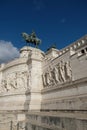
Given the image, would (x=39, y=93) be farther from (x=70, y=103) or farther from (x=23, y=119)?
(x=70, y=103)

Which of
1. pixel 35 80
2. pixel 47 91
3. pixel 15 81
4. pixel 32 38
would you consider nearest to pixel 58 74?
pixel 47 91

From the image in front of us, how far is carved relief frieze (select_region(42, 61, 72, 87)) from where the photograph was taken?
14164mm

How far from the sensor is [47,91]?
1712 centimetres

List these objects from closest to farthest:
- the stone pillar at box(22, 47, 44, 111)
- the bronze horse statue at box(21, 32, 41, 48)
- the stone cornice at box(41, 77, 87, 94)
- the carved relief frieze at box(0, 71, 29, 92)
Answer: the stone cornice at box(41, 77, 87, 94)
the stone pillar at box(22, 47, 44, 111)
the carved relief frieze at box(0, 71, 29, 92)
the bronze horse statue at box(21, 32, 41, 48)

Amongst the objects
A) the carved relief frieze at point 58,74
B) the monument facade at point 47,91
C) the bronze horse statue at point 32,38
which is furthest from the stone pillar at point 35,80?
the bronze horse statue at point 32,38

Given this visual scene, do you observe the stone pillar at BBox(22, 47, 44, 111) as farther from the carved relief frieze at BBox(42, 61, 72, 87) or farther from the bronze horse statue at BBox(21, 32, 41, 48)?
the bronze horse statue at BBox(21, 32, 41, 48)

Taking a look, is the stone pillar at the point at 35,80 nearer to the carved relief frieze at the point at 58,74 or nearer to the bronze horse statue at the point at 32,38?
the carved relief frieze at the point at 58,74

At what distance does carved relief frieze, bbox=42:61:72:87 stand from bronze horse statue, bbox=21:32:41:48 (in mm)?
17481

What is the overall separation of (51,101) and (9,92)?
820cm

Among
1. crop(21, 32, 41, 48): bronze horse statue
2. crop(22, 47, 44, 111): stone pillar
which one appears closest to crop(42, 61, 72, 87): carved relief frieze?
crop(22, 47, 44, 111): stone pillar

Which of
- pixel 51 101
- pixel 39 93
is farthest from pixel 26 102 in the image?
pixel 51 101

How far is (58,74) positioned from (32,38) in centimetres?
2070

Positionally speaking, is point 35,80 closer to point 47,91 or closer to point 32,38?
point 47,91

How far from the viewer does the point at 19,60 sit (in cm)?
2130
